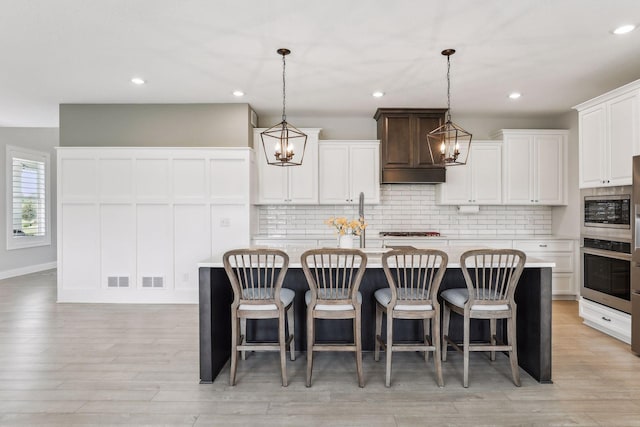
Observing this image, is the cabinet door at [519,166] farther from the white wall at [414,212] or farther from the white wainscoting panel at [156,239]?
the white wainscoting panel at [156,239]

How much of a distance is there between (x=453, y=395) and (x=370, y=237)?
10.3 ft

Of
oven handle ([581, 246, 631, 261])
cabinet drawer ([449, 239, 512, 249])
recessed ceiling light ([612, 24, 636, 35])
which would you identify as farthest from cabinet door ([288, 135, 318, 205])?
recessed ceiling light ([612, 24, 636, 35])

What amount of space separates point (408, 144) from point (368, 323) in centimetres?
294

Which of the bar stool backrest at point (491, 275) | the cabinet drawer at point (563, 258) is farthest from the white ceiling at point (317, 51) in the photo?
the cabinet drawer at point (563, 258)

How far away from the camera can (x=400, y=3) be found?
8.98 ft

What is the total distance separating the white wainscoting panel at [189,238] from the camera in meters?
5.24

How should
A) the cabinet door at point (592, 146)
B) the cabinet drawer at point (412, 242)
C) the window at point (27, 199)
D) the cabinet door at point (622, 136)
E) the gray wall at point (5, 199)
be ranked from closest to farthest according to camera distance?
1. the cabinet door at point (622, 136)
2. the cabinet door at point (592, 146)
3. the cabinet drawer at point (412, 242)
4. the gray wall at point (5, 199)
5. the window at point (27, 199)

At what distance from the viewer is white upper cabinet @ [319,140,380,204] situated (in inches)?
223

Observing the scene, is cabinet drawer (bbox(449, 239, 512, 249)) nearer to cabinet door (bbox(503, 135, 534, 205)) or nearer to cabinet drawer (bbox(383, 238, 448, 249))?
cabinet drawer (bbox(383, 238, 448, 249))

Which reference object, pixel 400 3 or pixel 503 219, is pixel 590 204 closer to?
pixel 503 219

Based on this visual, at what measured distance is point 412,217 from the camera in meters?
6.03

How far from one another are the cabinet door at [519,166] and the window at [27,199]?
844 centimetres

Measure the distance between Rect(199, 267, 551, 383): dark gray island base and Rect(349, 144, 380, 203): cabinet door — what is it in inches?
97.2

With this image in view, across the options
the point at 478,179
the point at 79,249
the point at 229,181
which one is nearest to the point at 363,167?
the point at 478,179
